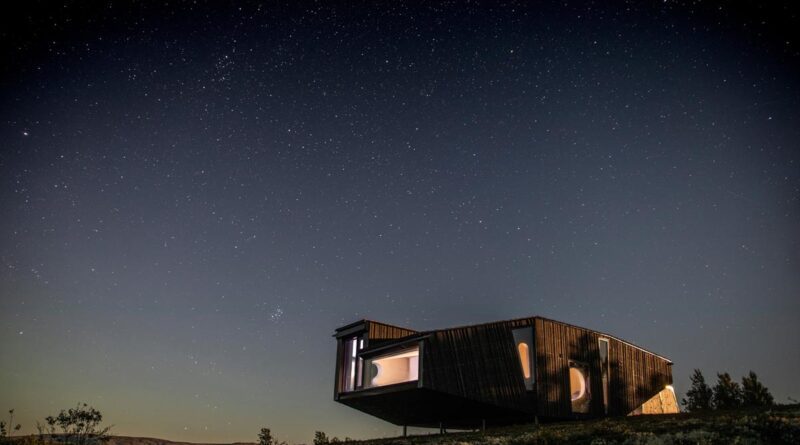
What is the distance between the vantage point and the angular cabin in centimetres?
2903

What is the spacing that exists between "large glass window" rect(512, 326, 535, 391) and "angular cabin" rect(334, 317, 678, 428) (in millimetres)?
54

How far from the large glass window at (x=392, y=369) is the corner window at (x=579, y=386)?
356 inches

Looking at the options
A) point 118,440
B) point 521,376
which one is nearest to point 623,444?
point 521,376

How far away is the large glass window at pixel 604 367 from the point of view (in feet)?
104

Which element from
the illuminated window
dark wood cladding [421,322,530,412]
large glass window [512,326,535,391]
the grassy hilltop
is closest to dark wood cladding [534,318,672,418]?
large glass window [512,326,535,391]

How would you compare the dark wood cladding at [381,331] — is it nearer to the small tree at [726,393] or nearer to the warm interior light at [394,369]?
the warm interior light at [394,369]

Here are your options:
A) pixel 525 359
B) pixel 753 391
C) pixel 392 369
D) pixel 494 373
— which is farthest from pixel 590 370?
pixel 753 391

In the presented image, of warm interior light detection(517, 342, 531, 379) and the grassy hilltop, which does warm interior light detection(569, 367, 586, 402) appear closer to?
warm interior light detection(517, 342, 531, 379)

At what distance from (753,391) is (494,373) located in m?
58.6

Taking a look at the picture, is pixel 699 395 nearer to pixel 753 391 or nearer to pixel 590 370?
pixel 753 391

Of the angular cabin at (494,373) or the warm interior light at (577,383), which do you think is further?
the warm interior light at (577,383)

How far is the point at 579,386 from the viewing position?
3127 cm

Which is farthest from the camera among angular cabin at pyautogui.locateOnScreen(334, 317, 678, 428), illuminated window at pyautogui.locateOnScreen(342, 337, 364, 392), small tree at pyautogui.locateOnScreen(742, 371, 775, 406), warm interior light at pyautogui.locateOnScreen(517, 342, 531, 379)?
small tree at pyautogui.locateOnScreen(742, 371, 775, 406)

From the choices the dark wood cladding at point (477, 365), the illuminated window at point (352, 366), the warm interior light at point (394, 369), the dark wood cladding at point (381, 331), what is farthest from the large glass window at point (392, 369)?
the dark wood cladding at point (477, 365)
